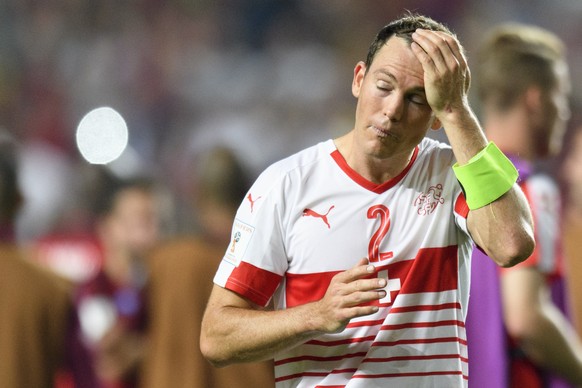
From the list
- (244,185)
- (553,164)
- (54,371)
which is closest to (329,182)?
(54,371)

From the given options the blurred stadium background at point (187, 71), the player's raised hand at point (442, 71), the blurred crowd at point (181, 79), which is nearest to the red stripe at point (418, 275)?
the player's raised hand at point (442, 71)

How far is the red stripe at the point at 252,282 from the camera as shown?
285 centimetres

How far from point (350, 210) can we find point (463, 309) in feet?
1.40

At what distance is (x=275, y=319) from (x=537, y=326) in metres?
1.51

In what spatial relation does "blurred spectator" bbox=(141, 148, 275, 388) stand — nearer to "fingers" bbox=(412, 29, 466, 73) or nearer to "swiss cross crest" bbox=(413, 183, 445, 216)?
"swiss cross crest" bbox=(413, 183, 445, 216)

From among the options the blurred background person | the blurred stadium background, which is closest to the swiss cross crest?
the blurred background person

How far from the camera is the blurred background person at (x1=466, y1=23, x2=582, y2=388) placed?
375 cm

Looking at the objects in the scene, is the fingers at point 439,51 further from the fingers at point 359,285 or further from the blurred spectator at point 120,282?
the blurred spectator at point 120,282

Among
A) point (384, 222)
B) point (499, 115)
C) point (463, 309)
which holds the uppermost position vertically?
point (499, 115)

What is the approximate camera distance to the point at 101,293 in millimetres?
6176

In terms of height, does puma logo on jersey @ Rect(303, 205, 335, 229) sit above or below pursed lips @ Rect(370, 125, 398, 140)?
below

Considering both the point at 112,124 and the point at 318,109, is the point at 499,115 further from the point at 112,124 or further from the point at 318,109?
the point at 112,124

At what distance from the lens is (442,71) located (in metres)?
2.70

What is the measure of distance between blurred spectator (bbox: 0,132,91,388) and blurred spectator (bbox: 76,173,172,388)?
1404mm
